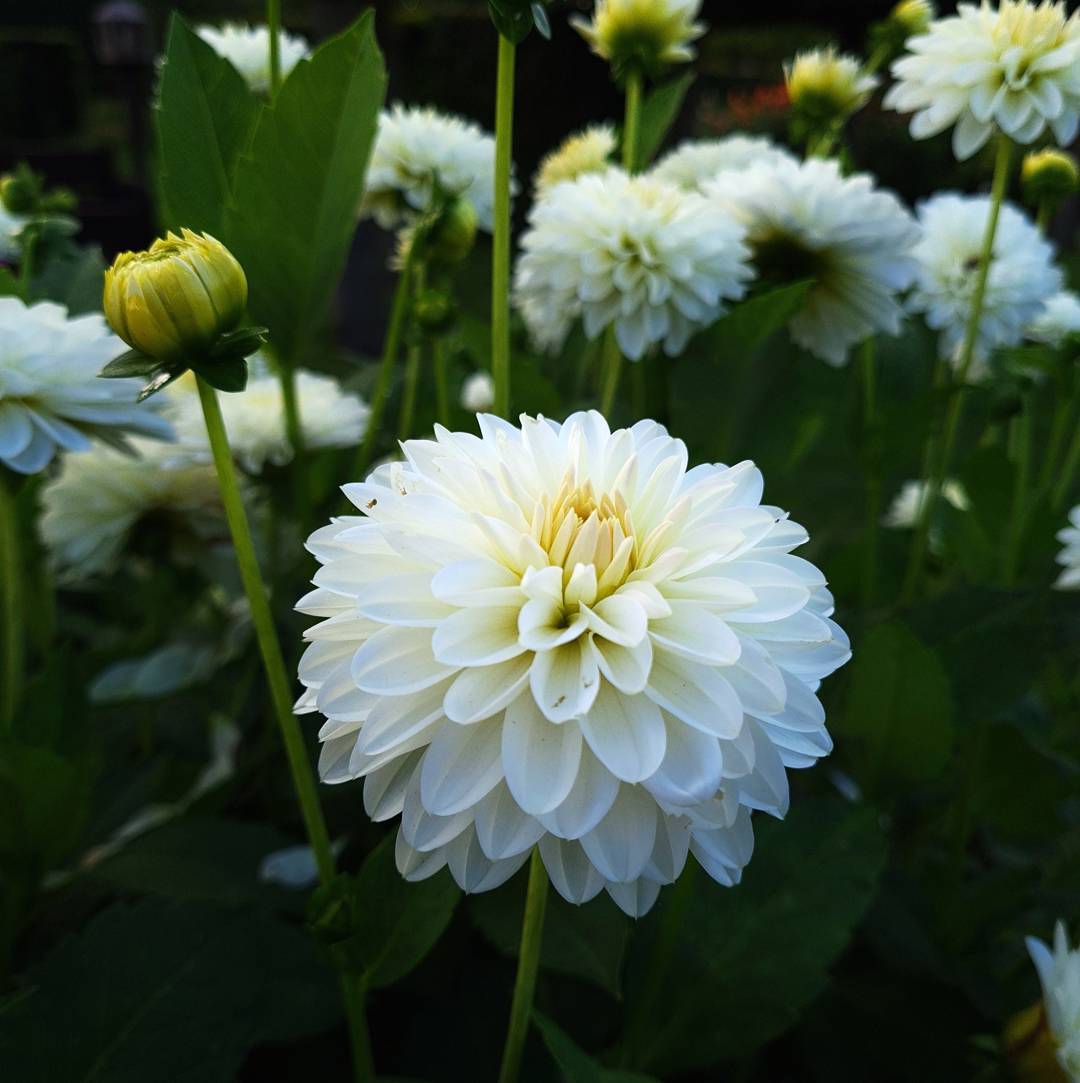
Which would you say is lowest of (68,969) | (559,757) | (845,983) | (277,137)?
(845,983)

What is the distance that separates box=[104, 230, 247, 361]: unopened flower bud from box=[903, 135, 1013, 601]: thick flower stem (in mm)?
511

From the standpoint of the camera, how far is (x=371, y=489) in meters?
0.40

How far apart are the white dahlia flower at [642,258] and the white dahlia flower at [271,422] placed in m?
0.19

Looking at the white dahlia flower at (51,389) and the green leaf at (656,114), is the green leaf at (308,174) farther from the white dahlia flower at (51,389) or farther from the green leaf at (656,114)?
the green leaf at (656,114)

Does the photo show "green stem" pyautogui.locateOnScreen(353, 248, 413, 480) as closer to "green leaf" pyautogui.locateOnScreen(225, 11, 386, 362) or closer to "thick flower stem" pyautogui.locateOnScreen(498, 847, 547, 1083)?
"green leaf" pyautogui.locateOnScreen(225, 11, 386, 362)

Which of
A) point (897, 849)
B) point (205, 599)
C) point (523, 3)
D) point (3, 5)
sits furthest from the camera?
point (3, 5)

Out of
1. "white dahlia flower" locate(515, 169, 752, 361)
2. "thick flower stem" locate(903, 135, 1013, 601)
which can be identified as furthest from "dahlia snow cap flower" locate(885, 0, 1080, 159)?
"white dahlia flower" locate(515, 169, 752, 361)

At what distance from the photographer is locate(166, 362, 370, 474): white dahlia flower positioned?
2.69 ft

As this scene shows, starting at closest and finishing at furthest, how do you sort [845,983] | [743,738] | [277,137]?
1. [743,738]
2. [277,137]
3. [845,983]

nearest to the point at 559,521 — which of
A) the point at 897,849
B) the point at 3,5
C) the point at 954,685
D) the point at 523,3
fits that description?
the point at 523,3

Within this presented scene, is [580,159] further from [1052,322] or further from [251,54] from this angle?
[1052,322]

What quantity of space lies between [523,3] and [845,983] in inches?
25.5

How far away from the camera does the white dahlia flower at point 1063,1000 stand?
21.3 inches

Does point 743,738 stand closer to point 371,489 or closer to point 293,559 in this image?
point 371,489
